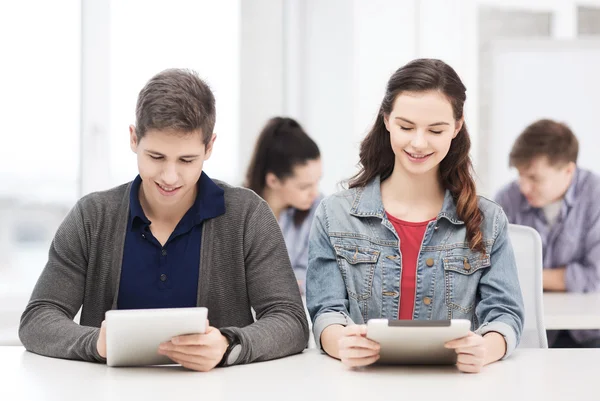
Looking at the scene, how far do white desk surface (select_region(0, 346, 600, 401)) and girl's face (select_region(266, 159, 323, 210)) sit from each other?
7.59 ft

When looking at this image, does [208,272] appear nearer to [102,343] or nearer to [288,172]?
[102,343]

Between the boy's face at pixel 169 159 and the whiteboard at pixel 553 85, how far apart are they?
3.32 metres

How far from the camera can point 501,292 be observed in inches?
77.0

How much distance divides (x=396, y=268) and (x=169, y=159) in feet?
2.10

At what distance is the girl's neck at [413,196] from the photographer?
208 cm

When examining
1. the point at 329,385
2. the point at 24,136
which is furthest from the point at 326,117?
the point at 329,385

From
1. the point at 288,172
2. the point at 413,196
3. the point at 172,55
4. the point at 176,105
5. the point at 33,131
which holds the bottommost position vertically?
the point at 413,196

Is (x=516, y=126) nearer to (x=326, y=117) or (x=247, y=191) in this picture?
(x=326, y=117)

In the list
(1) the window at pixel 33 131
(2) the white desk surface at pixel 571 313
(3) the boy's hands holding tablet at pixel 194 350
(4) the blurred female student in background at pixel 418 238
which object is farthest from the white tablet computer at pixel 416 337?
(1) the window at pixel 33 131

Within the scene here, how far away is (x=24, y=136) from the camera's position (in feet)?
13.4

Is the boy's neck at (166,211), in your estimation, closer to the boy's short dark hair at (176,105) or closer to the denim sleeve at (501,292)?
the boy's short dark hair at (176,105)

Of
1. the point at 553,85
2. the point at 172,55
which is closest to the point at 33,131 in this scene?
the point at 172,55

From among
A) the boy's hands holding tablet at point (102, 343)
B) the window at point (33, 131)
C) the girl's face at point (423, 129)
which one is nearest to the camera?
the boy's hands holding tablet at point (102, 343)

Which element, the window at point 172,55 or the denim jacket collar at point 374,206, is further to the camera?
the window at point 172,55
